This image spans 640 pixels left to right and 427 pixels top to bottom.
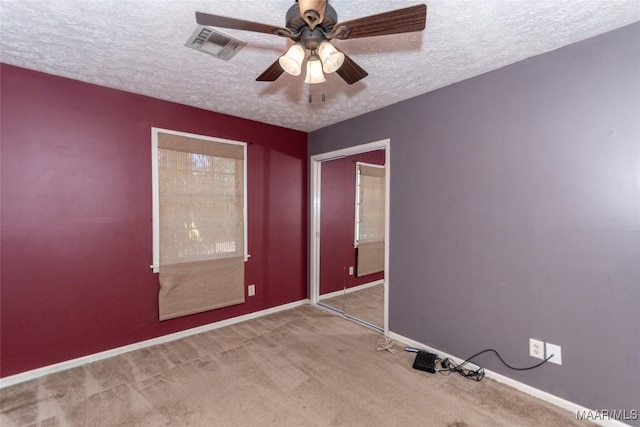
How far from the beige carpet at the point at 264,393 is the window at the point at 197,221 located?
55 cm

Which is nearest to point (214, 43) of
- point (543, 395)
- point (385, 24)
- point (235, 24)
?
point (235, 24)

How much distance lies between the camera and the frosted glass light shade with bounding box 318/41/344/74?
1355mm

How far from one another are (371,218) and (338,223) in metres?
0.47

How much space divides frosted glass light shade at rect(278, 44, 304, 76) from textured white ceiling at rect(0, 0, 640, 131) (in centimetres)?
30

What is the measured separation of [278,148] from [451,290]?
2.52 meters

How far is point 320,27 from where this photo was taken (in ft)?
4.49

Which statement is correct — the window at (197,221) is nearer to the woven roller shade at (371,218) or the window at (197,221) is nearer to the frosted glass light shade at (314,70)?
the woven roller shade at (371,218)

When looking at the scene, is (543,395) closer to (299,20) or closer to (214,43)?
(299,20)

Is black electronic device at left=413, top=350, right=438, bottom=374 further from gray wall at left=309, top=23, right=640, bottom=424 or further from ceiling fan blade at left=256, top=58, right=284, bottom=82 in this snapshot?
ceiling fan blade at left=256, top=58, right=284, bottom=82

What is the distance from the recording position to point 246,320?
3303 millimetres

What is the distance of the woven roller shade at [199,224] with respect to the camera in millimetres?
2779

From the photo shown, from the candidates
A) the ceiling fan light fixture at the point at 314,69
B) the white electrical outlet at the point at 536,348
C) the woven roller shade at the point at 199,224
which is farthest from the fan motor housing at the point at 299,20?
the white electrical outlet at the point at 536,348

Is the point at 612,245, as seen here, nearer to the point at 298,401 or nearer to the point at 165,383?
the point at 298,401

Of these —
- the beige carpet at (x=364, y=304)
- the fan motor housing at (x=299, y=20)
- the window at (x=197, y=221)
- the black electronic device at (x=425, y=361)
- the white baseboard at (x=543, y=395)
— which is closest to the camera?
the fan motor housing at (x=299, y=20)
